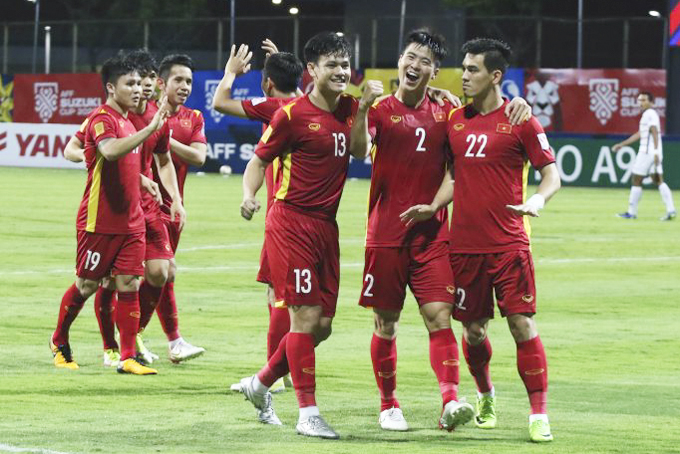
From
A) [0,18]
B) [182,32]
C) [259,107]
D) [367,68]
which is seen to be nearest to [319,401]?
[259,107]

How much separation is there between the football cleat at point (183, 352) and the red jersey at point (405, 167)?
3.05 meters

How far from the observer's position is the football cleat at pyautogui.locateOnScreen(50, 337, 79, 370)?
11.5 metres

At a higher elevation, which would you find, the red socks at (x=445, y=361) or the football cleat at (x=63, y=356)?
the red socks at (x=445, y=361)

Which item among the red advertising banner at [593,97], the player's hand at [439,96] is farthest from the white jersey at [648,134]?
the player's hand at [439,96]

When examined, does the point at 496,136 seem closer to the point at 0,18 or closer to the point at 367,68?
the point at 367,68

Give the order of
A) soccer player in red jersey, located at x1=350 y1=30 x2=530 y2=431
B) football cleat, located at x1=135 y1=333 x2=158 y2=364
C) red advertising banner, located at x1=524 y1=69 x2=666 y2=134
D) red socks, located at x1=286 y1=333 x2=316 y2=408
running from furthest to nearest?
Result: red advertising banner, located at x1=524 y1=69 x2=666 y2=134 < football cleat, located at x1=135 y1=333 x2=158 y2=364 < soccer player in red jersey, located at x1=350 y1=30 x2=530 y2=431 < red socks, located at x1=286 y1=333 x2=316 y2=408

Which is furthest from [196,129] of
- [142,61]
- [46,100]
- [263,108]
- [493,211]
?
[46,100]

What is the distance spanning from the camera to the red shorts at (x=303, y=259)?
8.90m

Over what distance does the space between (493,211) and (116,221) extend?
353cm

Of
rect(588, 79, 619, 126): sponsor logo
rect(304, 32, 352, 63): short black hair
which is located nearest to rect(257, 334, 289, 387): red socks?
rect(304, 32, 352, 63): short black hair

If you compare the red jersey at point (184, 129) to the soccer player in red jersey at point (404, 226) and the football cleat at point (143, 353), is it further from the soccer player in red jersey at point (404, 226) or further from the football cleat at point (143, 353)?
the soccer player in red jersey at point (404, 226)

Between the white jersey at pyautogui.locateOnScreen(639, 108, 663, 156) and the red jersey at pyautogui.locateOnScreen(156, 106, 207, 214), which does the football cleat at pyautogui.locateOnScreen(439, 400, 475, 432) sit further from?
the white jersey at pyautogui.locateOnScreen(639, 108, 663, 156)

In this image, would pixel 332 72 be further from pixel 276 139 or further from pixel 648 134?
pixel 648 134

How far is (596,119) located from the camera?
130ft
